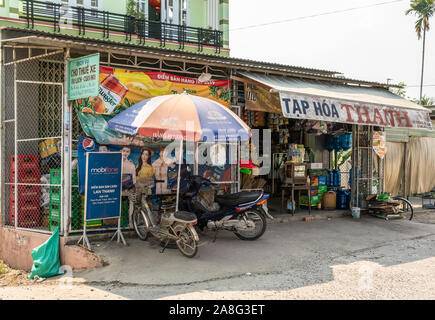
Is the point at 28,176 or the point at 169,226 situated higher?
the point at 28,176

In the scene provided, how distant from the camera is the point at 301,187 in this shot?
34.2ft

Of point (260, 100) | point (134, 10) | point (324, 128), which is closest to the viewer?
point (260, 100)

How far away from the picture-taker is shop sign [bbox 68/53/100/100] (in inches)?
246

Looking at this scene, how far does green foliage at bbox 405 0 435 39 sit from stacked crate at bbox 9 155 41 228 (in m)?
39.4

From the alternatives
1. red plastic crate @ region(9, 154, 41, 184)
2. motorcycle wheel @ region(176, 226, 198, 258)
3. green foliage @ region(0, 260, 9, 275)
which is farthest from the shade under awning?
green foliage @ region(0, 260, 9, 275)

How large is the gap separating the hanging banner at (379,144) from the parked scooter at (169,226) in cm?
686

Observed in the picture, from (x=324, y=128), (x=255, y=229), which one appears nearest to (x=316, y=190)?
(x=324, y=128)

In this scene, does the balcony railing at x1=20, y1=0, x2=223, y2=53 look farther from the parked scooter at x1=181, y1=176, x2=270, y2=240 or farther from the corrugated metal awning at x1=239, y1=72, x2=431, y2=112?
the parked scooter at x1=181, y1=176, x2=270, y2=240

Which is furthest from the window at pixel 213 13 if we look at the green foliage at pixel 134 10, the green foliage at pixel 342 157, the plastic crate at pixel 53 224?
the plastic crate at pixel 53 224

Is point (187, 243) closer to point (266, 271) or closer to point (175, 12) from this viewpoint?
point (266, 271)

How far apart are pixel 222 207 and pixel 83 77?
3.44 metres

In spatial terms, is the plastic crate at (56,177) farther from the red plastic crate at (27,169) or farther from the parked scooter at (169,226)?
the parked scooter at (169,226)

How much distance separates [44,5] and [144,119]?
36.6ft

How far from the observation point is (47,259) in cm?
665
